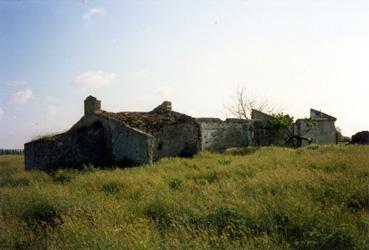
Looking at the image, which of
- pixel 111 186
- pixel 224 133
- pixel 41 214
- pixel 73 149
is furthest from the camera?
pixel 224 133

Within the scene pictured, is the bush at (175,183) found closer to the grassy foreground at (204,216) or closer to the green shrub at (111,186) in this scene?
the grassy foreground at (204,216)

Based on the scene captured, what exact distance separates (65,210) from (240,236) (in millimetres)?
3680

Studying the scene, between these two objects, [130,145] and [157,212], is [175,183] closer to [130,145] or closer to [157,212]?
[157,212]

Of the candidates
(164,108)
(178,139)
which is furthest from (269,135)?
(178,139)

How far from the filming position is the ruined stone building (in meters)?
18.2

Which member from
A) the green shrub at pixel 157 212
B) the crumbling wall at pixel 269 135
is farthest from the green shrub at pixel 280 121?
the green shrub at pixel 157 212

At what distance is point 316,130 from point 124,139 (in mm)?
17028

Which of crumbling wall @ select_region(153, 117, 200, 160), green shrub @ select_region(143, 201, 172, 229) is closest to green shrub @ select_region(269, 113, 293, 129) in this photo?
crumbling wall @ select_region(153, 117, 200, 160)

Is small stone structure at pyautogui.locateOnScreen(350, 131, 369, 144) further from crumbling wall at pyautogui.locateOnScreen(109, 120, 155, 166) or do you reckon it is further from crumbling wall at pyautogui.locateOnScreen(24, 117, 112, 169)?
crumbling wall at pyautogui.locateOnScreen(24, 117, 112, 169)

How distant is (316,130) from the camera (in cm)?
2950

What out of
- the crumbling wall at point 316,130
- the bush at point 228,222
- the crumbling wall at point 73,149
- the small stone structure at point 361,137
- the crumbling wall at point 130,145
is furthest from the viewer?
the crumbling wall at point 316,130

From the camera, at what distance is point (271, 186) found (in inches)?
350

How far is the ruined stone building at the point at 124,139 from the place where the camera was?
59.6 feet

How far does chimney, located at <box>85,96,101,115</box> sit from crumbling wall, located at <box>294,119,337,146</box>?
15.4 m
